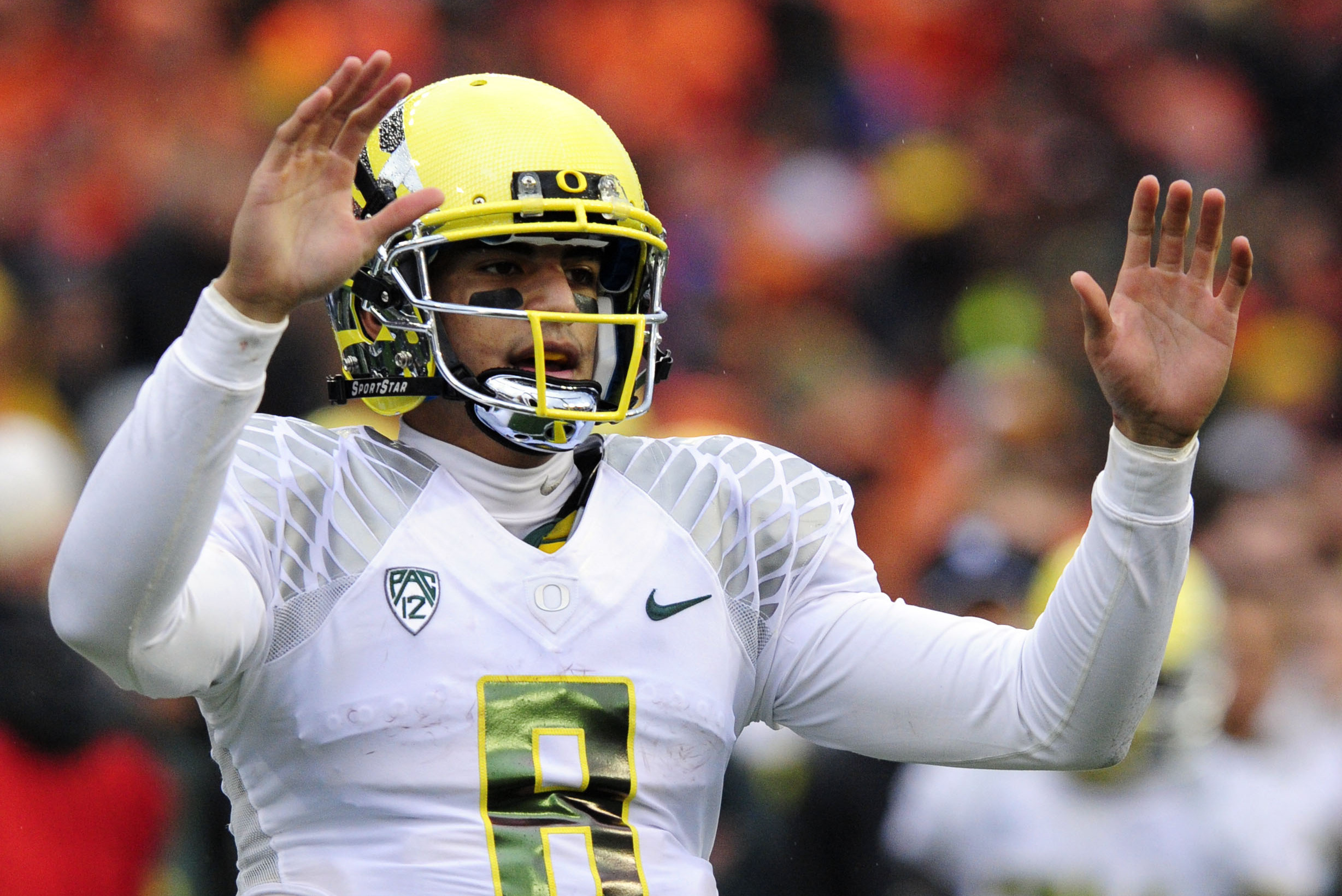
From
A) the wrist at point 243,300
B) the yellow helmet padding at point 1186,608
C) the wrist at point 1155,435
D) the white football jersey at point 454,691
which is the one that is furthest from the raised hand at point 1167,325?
the yellow helmet padding at point 1186,608

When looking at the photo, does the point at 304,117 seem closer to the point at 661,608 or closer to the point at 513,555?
the point at 513,555

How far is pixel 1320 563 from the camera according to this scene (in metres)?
4.77

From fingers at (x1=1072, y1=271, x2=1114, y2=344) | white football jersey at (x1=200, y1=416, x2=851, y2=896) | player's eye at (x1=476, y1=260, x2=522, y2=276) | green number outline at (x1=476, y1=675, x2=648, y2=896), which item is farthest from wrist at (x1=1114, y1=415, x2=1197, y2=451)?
player's eye at (x1=476, y1=260, x2=522, y2=276)

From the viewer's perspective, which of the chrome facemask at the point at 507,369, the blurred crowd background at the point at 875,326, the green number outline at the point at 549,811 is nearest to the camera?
the green number outline at the point at 549,811

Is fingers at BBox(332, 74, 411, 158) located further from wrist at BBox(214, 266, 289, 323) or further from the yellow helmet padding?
the yellow helmet padding

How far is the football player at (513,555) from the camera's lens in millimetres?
1873

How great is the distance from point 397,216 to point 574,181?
1.50ft

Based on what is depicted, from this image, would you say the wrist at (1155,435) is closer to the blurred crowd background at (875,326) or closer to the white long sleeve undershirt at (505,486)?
the white long sleeve undershirt at (505,486)

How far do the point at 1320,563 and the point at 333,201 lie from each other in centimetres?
363

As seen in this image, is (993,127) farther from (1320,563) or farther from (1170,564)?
(1170,564)

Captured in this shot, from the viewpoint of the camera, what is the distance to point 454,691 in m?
2.09

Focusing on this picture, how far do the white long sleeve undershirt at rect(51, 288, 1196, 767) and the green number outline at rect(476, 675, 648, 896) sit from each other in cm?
28

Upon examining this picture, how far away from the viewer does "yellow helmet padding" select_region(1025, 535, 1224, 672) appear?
373 centimetres

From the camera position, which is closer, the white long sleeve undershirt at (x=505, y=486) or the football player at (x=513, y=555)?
the football player at (x=513, y=555)
